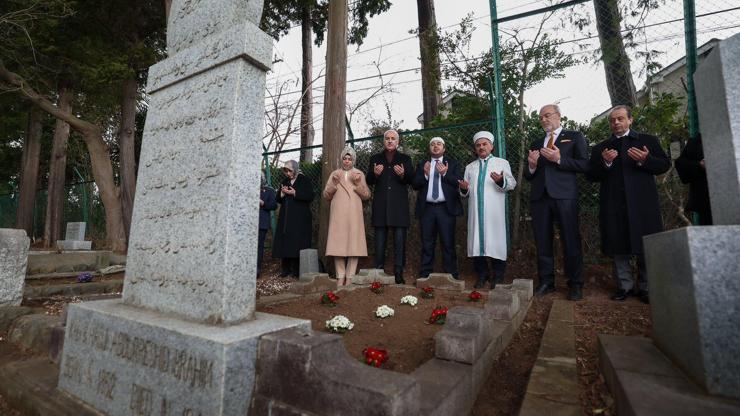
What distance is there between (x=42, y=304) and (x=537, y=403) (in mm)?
4670

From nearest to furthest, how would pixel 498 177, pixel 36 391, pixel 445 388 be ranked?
pixel 445 388 < pixel 36 391 < pixel 498 177

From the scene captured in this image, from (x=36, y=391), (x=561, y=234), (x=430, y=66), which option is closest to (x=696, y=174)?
(x=561, y=234)

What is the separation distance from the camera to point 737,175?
1.58 m

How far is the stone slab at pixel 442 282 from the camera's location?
4.00m

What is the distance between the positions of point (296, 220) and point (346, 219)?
1.44 metres

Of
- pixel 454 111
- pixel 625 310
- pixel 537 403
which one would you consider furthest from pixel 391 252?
pixel 537 403

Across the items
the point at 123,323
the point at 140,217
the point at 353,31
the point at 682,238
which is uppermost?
the point at 353,31

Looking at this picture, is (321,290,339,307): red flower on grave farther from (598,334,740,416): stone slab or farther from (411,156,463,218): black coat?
(598,334,740,416): stone slab

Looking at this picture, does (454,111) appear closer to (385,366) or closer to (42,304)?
(385,366)

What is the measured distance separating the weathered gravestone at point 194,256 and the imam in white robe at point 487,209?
3.08 meters

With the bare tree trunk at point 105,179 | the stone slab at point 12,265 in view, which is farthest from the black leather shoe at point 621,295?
the bare tree trunk at point 105,179

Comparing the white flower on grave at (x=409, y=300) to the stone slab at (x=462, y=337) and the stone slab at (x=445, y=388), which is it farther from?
the stone slab at (x=445, y=388)

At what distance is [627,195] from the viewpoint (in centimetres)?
373

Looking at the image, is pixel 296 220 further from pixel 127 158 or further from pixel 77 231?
pixel 77 231
